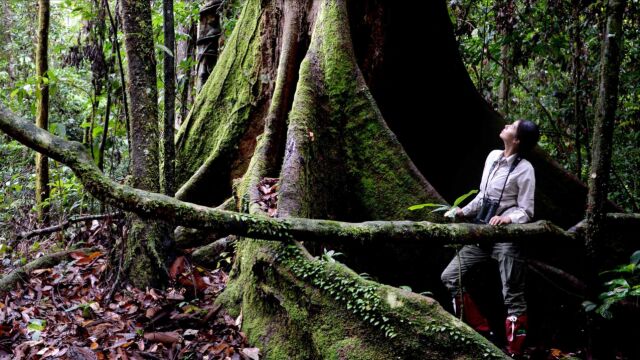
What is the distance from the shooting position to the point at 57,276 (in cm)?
467

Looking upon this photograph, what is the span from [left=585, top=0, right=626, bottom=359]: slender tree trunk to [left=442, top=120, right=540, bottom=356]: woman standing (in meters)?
0.45

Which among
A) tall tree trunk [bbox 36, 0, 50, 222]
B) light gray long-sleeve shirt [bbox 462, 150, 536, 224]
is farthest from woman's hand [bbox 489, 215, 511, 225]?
tall tree trunk [bbox 36, 0, 50, 222]

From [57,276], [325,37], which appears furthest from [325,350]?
[325,37]

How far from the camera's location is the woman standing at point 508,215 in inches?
164

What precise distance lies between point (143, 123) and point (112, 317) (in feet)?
5.22

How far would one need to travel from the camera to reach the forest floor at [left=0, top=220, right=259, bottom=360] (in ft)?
10.9

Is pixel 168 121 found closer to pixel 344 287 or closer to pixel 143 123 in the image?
pixel 143 123

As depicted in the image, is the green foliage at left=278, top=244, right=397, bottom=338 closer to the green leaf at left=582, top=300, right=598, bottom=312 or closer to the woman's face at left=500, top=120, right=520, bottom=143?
the woman's face at left=500, top=120, right=520, bottom=143

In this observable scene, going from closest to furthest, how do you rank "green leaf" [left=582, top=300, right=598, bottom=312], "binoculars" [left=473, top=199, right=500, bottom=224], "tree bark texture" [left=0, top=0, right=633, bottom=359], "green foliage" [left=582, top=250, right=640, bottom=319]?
"tree bark texture" [left=0, top=0, right=633, bottom=359]
"green foliage" [left=582, top=250, right=640, bottom=319]
"green leaf" [left=582, top=300, right=598, bottom=312]
"binoculars" [left=473, top=199, right=500, bottom=224]

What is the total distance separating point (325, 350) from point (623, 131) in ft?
32.0

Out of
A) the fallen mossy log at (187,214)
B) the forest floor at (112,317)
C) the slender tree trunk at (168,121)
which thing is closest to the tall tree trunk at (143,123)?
the forest floor at (112,317)

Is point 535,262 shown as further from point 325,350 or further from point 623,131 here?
point 623,131

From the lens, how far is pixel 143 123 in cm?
434

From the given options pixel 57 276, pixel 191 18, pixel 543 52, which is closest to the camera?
pixel 57 276
